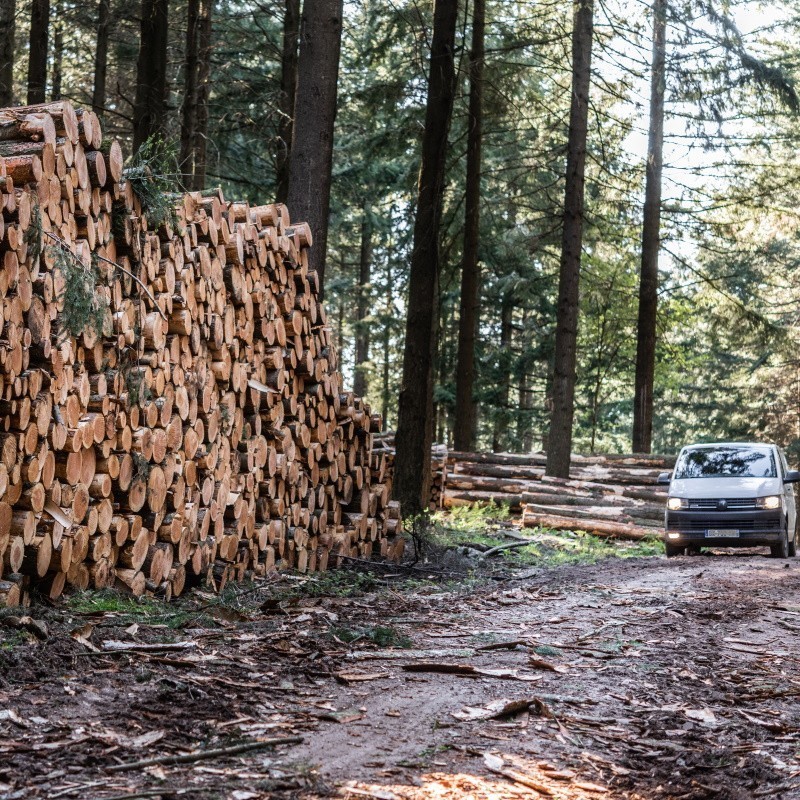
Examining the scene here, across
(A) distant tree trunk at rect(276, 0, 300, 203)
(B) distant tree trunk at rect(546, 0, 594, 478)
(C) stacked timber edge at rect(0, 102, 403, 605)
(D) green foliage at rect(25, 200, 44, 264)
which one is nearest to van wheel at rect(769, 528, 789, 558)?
(B) distant tree trunk at rect(546, 0, 594, 478)

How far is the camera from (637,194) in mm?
27844

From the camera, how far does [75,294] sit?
6.19 metres

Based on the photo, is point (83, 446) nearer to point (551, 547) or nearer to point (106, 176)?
point (106, 176)

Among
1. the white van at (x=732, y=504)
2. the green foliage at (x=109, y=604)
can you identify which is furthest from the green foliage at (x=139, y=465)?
the white van at (x=732, y=504)

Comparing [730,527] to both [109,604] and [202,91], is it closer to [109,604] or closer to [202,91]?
[109,604]

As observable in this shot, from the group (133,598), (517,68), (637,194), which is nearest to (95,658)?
(133,598)

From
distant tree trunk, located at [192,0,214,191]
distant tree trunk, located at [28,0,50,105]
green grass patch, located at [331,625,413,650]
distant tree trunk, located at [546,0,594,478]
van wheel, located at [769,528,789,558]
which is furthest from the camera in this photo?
distant tree trunk, located at [546,0,594,478]

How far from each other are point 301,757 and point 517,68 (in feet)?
62.9

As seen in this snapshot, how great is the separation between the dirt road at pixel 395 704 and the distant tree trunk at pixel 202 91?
1193 centimetres

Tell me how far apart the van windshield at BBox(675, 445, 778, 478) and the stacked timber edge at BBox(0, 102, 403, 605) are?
290 inches

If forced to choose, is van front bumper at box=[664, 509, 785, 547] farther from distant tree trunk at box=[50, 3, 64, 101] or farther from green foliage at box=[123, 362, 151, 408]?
distant tree trunk at box=[50, 3, 64, 101]

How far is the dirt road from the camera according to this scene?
3.81 meters

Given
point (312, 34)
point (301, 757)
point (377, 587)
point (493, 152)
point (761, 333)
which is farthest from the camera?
point (493, 152)

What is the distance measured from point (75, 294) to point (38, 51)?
12.1 meters
